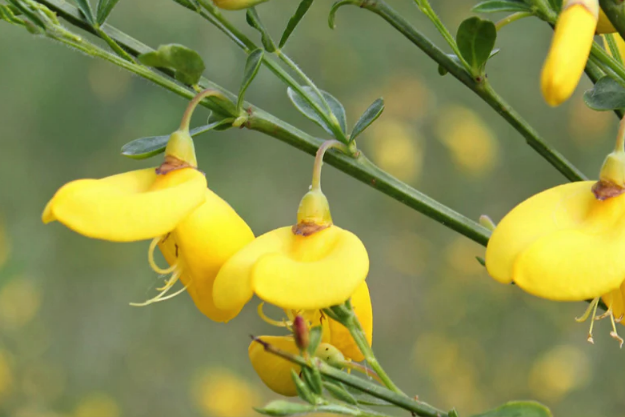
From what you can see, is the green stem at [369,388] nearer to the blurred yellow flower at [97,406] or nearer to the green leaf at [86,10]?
the green leaf at [86,10]

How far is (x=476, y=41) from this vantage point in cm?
64

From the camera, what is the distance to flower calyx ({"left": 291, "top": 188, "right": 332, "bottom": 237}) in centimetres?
61

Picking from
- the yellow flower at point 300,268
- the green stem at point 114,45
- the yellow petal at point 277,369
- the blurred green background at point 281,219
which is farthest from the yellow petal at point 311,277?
the blurred green background at point 281,219

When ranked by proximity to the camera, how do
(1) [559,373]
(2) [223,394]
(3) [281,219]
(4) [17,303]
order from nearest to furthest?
(1) [559,373], (4) [17,303], (2) [223,394], (3) [281,219]

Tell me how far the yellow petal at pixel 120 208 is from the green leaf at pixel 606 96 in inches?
12.2

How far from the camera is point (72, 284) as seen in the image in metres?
2.95

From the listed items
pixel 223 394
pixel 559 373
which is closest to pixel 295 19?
pixel 559 373

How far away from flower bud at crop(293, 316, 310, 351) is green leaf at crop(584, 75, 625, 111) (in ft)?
0.92

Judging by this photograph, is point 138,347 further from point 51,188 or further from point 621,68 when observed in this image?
point 621,68

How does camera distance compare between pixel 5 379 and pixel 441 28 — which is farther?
pixel 5 379

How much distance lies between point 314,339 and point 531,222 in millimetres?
164

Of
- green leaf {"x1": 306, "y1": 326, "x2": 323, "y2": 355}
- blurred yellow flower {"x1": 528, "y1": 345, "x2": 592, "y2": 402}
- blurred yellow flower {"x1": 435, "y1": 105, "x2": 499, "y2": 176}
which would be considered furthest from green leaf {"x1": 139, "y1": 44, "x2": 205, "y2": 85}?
blurred yellow flower {"x1": 435, "y1": 105, "x2": 499, "y2": 176}

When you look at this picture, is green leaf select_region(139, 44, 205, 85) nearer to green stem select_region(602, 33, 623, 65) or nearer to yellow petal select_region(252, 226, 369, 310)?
yellow petal select_region(252, 226, 369, 310)

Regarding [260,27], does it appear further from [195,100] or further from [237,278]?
[237,278]
